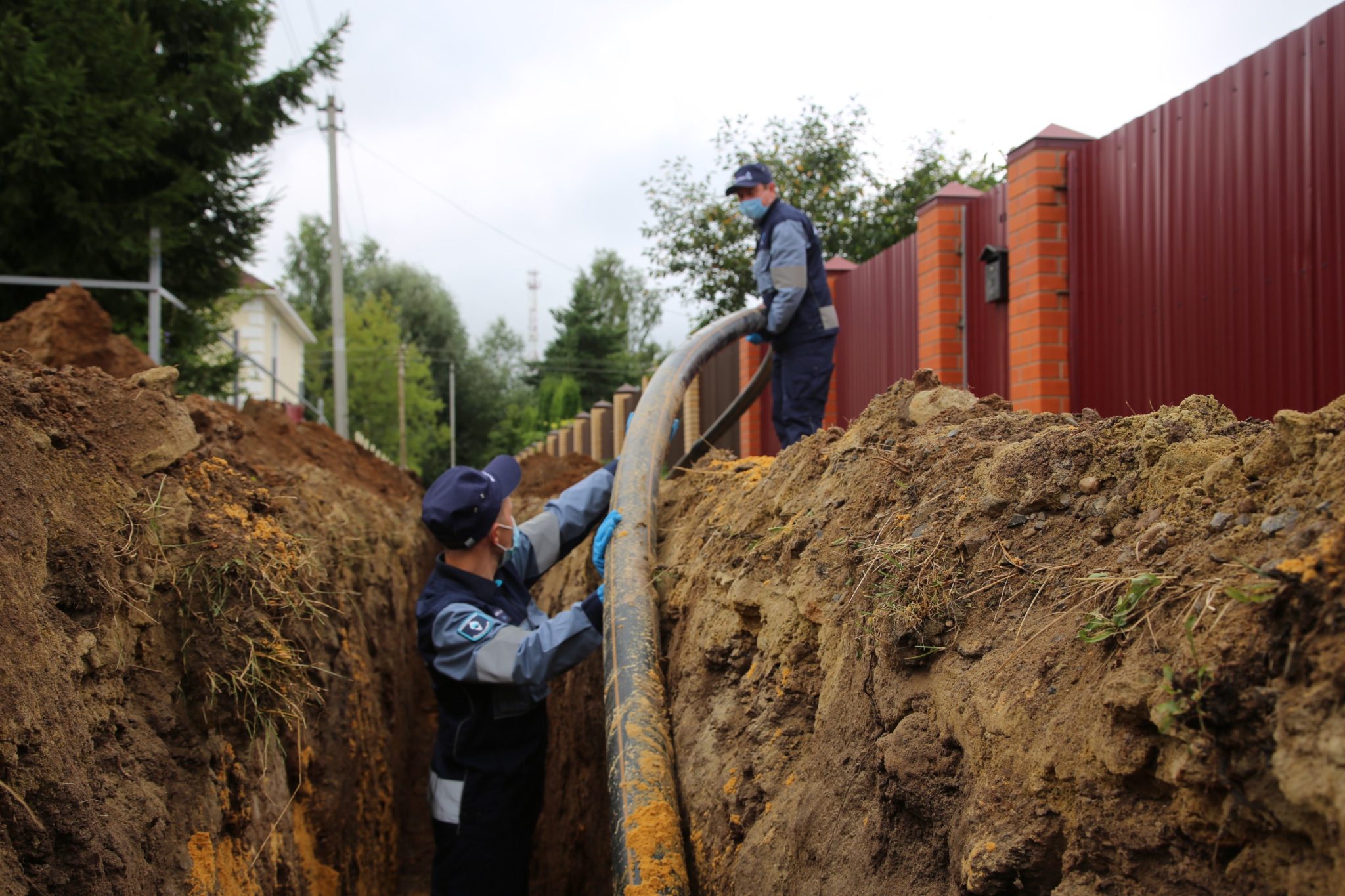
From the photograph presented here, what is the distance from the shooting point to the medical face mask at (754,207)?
5645 mm

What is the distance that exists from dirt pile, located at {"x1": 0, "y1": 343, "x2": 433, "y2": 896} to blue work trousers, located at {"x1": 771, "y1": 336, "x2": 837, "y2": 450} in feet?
9.00

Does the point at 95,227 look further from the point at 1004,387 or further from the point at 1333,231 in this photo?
the point at 1333,231

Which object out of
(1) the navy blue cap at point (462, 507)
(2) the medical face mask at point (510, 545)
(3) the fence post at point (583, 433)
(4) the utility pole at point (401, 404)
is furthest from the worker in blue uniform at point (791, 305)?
(4) the utility pole at point (401, 404)

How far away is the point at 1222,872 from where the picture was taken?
1162mm

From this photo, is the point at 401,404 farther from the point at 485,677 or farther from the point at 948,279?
the point at 485,677

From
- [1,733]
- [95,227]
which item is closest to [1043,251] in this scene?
[1,733]

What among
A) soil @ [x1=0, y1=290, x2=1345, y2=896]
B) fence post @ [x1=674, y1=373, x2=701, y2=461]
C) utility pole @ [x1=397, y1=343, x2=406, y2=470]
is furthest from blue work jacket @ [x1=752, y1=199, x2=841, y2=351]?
utility pole @ [x1=397, y1=343, x2=406, y2=470]

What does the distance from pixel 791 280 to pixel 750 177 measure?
→ 2.51ft

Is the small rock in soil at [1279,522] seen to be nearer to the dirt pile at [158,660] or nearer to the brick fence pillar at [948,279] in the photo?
the dirt pile at [158,660]

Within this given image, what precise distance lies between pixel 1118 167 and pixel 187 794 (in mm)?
5006

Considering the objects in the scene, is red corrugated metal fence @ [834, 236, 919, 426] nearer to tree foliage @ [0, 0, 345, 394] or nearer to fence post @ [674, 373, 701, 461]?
fence post @ [674, 373, 701, 461]

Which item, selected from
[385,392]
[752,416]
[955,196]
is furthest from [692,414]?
[385,392]

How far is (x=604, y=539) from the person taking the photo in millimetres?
3955

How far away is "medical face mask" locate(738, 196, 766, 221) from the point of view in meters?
5.64
